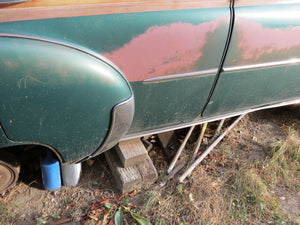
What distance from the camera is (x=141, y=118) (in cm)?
189

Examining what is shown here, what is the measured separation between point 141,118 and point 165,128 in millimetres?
293

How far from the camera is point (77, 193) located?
2.14 m

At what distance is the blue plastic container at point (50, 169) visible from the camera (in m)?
1.96

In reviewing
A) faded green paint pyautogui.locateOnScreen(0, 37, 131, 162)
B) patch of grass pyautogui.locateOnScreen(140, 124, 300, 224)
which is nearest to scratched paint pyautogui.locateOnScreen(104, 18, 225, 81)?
faded green paint pyautogui.locateOnScreen(0, 37, 131, 162)

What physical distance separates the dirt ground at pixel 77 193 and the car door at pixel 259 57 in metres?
0.61

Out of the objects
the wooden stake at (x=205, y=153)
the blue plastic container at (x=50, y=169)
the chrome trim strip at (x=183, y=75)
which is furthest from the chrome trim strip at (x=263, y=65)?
the blue plastic container at (x=50, y=169)

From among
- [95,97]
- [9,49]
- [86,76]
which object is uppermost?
[9,49]

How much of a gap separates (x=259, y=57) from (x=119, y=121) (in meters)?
1.08

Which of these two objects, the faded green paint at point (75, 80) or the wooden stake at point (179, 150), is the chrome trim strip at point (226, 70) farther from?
the wooden stake at point (179, 150)

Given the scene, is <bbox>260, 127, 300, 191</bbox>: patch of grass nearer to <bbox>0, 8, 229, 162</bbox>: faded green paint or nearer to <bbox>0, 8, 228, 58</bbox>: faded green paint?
<bbox>0, 8, 229, 162</bbox>: faded green paint

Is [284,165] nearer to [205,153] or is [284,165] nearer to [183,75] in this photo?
[205,153]

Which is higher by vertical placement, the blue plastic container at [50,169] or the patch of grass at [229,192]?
the blue plastic container at [50,169]

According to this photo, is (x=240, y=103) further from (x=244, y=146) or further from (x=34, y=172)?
(x=34, y=172)

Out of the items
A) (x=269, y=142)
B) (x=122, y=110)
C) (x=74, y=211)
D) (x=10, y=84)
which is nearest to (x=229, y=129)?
(x=269, y=142)
